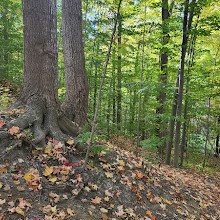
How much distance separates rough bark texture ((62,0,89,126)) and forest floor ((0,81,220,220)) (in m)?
1.36

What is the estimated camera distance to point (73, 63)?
4816mm

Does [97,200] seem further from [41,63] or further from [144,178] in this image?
[41,63]

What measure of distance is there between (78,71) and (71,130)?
179cm

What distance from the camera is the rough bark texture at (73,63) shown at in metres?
4.74

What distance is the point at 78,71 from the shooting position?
4832 millimetres

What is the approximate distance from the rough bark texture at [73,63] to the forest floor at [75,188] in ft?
4.47

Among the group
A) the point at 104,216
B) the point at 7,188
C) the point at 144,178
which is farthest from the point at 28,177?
the point at 144,178

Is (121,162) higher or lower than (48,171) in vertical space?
lower

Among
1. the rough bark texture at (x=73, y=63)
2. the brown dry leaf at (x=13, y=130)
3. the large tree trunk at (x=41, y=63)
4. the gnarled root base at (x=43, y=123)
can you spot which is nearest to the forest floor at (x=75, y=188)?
the brown dry leaf at (x=13, y=130)

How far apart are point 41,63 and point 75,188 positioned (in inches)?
108

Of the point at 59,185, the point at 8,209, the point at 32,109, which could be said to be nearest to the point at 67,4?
the point at 32,109

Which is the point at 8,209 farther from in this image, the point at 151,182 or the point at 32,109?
the point at 151,182

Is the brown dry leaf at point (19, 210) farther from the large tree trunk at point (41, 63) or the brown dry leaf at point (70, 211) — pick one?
the large tree trunk at point (41, 63)

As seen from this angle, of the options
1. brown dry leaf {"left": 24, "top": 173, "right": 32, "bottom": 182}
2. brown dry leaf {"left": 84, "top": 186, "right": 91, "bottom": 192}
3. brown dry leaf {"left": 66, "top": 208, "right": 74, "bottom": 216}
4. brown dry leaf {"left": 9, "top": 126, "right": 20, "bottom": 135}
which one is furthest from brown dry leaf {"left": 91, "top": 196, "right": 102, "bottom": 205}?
brown dry leaf {"left": 9, "top": 126, "right": 20, "bottom": 135}
